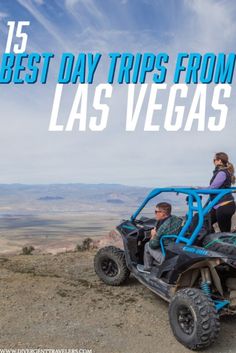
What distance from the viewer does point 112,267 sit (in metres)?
8.37

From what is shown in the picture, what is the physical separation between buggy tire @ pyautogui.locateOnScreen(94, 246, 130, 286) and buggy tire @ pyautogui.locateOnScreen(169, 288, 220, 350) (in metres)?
2.29

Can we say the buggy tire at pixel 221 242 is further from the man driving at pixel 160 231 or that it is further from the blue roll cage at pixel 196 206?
the man driving at pixel 160 231

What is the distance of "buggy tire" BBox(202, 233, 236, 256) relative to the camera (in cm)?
593

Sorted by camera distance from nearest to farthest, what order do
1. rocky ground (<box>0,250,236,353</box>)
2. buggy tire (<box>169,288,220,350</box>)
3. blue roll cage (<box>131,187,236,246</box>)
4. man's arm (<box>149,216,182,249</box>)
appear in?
1. buggy tire (<box>169,288,220,350</box>)
2. rocky ground (<box>0,250,236,353</box>)
3. blue roll cage (<box>131,187,236,246</box>)
4. man's arm (<box>149,216,182,249</box>)

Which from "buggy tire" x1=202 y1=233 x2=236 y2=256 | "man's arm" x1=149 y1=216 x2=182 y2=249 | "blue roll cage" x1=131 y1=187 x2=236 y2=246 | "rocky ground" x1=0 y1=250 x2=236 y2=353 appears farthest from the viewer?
"man's arm" x1=149 y1=216 x2=182 y2=249

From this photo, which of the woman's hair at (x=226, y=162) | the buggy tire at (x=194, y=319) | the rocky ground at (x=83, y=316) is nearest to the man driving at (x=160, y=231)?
the rocky ground at (x=83, y=316)

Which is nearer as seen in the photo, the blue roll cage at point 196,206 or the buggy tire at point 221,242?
the buggy tire at point 221,242

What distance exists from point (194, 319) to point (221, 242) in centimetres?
112

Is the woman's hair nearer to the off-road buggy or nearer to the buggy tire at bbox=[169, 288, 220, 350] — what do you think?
the off-road buggy

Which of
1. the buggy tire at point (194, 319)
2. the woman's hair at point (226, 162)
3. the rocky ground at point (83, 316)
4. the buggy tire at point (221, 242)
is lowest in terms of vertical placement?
the rocky ground at point (83, 316)

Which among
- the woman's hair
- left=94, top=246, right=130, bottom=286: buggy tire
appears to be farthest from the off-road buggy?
the woman's hair

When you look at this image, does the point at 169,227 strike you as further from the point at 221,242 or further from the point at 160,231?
the point at 221,242

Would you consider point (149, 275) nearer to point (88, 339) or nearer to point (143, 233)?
point (143, 233)

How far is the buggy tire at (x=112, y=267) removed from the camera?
26.7ft
